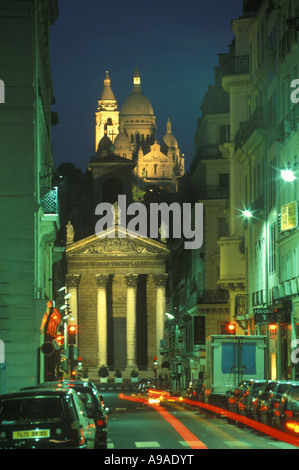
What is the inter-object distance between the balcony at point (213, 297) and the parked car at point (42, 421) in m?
64.1

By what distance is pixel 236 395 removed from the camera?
36.9 meters

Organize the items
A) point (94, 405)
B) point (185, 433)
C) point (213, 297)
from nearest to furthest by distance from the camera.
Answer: point (94, 405)
point (185, 433)
point (213, 297)

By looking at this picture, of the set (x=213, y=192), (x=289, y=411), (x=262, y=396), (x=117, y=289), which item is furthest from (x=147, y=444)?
(x=117, y=289)

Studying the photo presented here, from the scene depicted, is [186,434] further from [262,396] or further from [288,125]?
[288,125]

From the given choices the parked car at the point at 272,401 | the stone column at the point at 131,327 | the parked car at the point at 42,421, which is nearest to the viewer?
the parked car at the point at 42,421

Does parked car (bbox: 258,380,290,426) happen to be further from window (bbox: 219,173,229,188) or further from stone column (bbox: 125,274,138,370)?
stone column (bbox: 125,274,138,370)

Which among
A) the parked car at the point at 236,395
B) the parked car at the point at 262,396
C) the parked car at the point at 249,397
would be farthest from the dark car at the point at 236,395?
the parked car at the point at 262,396

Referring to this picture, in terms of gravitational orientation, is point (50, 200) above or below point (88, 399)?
above

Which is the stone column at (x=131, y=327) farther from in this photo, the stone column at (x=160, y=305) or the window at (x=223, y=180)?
the window at (x=223, y=180)

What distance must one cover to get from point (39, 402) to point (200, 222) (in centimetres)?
6937

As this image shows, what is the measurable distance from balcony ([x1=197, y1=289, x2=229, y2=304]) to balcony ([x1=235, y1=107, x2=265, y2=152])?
74.7 feet

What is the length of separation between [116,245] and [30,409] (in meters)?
124

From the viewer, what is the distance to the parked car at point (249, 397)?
106 ft

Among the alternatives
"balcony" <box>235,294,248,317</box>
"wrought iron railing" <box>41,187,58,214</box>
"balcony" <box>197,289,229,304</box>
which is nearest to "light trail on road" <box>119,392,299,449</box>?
"wrought iron railing" <box>41,187,58,214</box>
